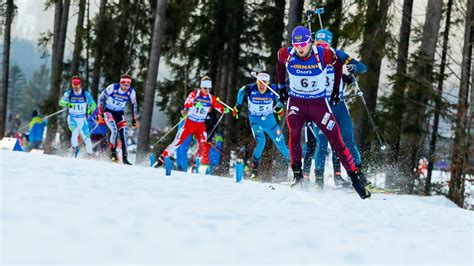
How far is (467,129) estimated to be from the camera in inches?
460

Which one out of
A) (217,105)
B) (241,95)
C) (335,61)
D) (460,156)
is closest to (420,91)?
(460,156)

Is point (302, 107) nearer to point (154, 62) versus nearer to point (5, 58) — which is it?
point (154, 62)

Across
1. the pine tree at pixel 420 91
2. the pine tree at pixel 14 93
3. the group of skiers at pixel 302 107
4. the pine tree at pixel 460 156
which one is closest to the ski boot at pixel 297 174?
the group of skiers at pixel 302 107

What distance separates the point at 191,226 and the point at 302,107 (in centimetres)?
356

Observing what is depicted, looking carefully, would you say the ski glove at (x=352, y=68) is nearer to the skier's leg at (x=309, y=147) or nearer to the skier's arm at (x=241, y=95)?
the skier's leg at (x=309, y=147)

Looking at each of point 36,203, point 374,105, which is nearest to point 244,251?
point 36,203

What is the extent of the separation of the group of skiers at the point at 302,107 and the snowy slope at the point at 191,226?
4.59 ft

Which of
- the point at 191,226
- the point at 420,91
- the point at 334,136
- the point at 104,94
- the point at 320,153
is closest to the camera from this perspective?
the point at 191,226

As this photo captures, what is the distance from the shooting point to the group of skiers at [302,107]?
6.78 meters

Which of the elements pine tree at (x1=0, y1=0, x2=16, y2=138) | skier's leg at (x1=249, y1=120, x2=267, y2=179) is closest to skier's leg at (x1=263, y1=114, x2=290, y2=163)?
skier's leg at (x1=249, y1=120, x2=267, y2=179)

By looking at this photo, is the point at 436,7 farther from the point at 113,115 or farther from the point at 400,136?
the point at 113,115

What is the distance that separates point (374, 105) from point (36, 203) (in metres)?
11.9

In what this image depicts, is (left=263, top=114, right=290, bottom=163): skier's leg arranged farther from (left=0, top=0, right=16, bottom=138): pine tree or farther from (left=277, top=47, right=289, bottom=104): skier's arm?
(left=0, top=0, right=16, bottom=138): pine tree

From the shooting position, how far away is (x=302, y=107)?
22.9ft
